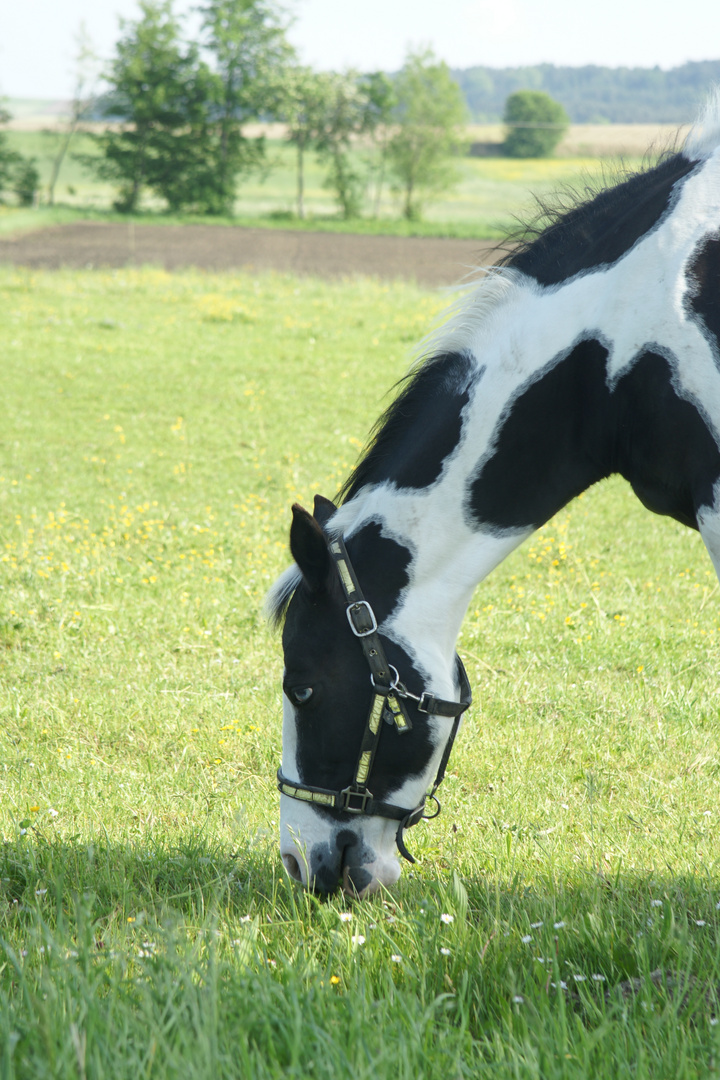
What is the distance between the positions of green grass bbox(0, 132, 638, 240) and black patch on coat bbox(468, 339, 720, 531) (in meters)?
24.5

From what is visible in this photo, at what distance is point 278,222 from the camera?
42438mm

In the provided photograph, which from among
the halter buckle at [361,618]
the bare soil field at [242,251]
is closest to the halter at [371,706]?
the halter buckle at [361,618]

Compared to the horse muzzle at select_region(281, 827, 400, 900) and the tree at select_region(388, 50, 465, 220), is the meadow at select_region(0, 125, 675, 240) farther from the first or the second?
the horse muzzle at select_region(281, 827, 400, 900)

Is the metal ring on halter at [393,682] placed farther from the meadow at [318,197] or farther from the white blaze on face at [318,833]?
the meadow at [318,197]

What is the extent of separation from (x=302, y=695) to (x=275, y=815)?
117 centimetres

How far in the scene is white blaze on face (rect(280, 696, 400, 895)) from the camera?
2.42m

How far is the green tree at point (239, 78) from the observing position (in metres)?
48.2

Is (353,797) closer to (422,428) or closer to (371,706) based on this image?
(371,706)

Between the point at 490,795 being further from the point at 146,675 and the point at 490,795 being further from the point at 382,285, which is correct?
the point at 382,285

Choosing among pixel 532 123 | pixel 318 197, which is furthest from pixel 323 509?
pixel 532 123

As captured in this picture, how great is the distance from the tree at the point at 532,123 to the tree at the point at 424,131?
31652mm

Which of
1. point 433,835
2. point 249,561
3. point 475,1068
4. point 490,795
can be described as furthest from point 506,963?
point 249,561

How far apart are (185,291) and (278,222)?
24.9 meters

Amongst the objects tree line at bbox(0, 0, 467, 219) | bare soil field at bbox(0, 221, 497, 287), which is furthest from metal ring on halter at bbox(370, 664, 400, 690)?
tree line at bbox(0, 0, 467, 219)
